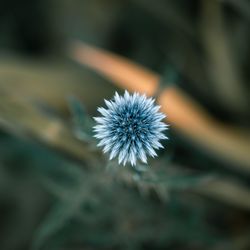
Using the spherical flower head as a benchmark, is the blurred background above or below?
above

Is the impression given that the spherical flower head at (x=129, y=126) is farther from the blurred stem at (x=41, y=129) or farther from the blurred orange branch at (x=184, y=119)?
the blurred orange branch at (x=184, y=119)

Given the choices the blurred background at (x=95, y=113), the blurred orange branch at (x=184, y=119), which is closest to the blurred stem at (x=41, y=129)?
the blurred background at (x=95, y=113)

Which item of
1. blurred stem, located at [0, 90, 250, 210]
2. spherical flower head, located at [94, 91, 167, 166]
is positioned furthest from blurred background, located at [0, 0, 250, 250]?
spherical flower head, located at [94, 91, 167, 166]

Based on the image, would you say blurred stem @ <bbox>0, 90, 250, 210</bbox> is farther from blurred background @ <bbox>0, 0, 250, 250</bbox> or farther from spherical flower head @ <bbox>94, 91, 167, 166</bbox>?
spherical flower head @ <bbox>94, 91, 167, 166</bbox>

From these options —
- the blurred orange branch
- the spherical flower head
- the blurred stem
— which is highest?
the blurred orange branch

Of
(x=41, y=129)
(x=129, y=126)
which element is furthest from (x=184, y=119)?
(x=129, y=126)

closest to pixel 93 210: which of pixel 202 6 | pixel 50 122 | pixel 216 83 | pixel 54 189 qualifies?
pixel 54 189

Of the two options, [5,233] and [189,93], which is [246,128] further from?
[5,233]
